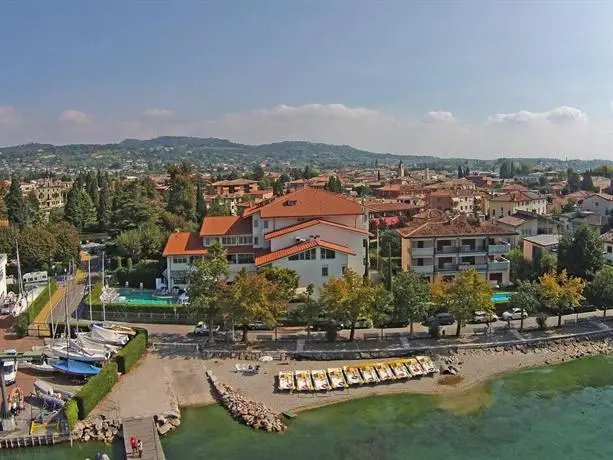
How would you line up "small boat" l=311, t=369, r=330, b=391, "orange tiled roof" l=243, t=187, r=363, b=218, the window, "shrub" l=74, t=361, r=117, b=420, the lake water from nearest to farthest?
1. the lake water
2. "shrub" l=74, t=361, r=117, b=420
3. "small boat" l=311, t=369, r=330, b=391
4. the window
5. "orange tiled roof" l=243, t=187, r=363, b=218

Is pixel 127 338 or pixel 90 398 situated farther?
pixel 127 338

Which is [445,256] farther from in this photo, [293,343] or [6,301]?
[6,301]

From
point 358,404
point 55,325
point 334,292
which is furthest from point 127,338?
point 358,404

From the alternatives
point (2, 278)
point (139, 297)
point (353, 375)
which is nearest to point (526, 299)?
point (353, 375)

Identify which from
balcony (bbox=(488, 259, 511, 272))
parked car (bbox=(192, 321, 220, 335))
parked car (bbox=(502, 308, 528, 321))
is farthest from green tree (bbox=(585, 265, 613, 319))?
parked car (bbox=(192, 321, 220, 335))

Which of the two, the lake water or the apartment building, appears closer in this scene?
the lake water

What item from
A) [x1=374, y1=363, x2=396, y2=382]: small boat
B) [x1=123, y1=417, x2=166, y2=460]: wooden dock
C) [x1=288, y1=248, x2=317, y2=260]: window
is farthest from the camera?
[x1=288, y1=248, x2=317, y2=260]: window

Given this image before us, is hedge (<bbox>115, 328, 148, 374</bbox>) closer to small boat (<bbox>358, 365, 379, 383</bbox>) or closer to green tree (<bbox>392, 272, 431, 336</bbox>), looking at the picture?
small boat (<bbox>358, 365, 379, 383</bbox>)
